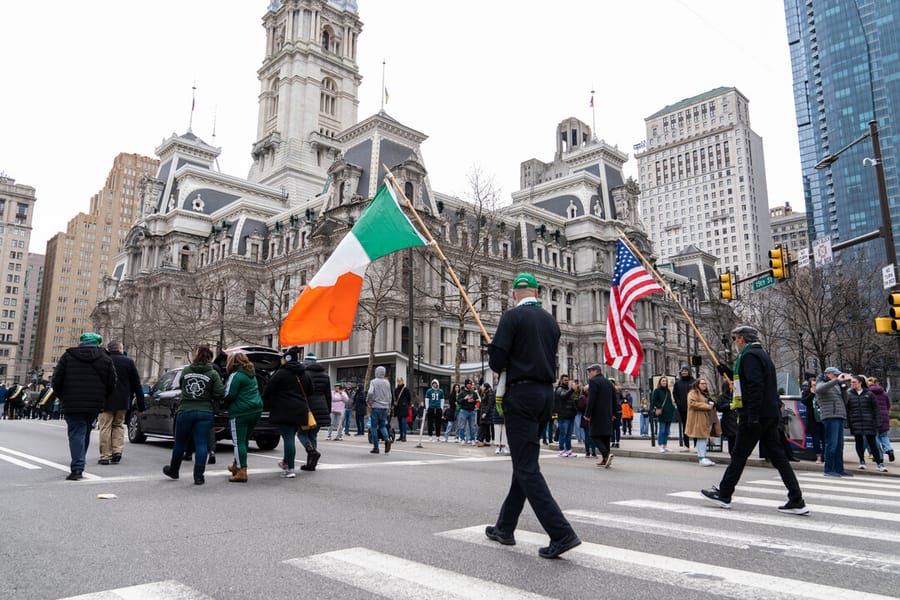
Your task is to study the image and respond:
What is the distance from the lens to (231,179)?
253ft

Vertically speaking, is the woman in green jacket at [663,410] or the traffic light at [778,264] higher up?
the traffic light at [778,264]

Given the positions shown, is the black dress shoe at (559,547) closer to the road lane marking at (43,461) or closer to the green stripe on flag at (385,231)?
the road lane marking at (43,461)

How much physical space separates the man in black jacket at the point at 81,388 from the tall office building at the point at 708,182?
4909 inches

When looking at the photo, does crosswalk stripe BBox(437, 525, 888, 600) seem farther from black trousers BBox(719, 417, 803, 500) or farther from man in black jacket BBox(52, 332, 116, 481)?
man in black jacket BBox(52, 332, 116, 481)

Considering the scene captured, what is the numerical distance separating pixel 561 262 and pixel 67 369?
67.3 metres

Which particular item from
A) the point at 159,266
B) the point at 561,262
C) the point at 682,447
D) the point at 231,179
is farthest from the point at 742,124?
the point at 682,447

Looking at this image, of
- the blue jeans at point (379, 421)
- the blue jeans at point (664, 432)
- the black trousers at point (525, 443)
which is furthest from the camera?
the blue jeans at point (664, 432)

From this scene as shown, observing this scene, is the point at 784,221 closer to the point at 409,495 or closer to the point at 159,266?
the point at 159,266

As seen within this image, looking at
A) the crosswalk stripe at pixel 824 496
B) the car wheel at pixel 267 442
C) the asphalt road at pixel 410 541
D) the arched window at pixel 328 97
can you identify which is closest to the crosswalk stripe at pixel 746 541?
the asphalt road at pixel 410 541

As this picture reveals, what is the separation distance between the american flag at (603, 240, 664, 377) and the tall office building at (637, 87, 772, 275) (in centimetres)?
11407

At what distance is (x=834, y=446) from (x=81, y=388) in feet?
41.9

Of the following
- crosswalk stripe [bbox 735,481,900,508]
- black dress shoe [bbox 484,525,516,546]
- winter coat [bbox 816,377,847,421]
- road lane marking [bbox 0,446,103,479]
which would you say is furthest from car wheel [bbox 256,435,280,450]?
winter coat [bbox 816,377,847,421]

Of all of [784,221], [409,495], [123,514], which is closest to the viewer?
[123,514]

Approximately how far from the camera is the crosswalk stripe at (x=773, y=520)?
580cm
